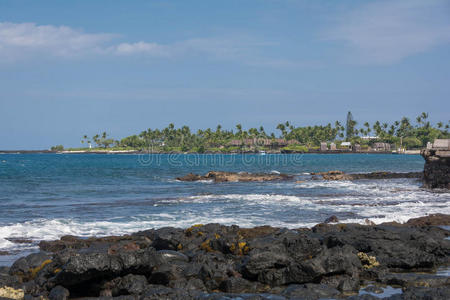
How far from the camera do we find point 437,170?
42406 millimetres

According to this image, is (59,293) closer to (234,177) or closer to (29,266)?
(29,266)

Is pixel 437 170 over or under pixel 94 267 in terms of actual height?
over

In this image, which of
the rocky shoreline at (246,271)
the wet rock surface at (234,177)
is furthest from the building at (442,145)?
the rocky shoreline at (246,271)

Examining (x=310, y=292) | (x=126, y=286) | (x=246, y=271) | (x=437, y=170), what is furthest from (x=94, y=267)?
(x=437, y=170)

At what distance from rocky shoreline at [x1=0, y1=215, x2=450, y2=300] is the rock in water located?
28.1m

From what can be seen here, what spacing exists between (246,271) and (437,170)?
34625mm

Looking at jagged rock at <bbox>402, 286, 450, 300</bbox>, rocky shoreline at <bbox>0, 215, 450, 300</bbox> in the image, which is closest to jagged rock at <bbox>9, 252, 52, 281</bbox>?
rocky shoreline at <bbox>0, 215, 450, 300</bbox>

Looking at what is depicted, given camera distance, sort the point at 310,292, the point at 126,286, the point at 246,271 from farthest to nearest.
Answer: the point at 246,271 < the point at 126,286 < the point at 310,292

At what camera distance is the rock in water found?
135 feet

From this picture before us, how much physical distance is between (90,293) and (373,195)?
28.7 metres

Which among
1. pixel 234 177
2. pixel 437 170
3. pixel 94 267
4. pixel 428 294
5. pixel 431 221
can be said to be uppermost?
pixel 437 170

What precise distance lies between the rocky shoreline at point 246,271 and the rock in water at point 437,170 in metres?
28.1

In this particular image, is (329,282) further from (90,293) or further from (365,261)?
(90,293)

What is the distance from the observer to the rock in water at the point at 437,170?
41.3m
